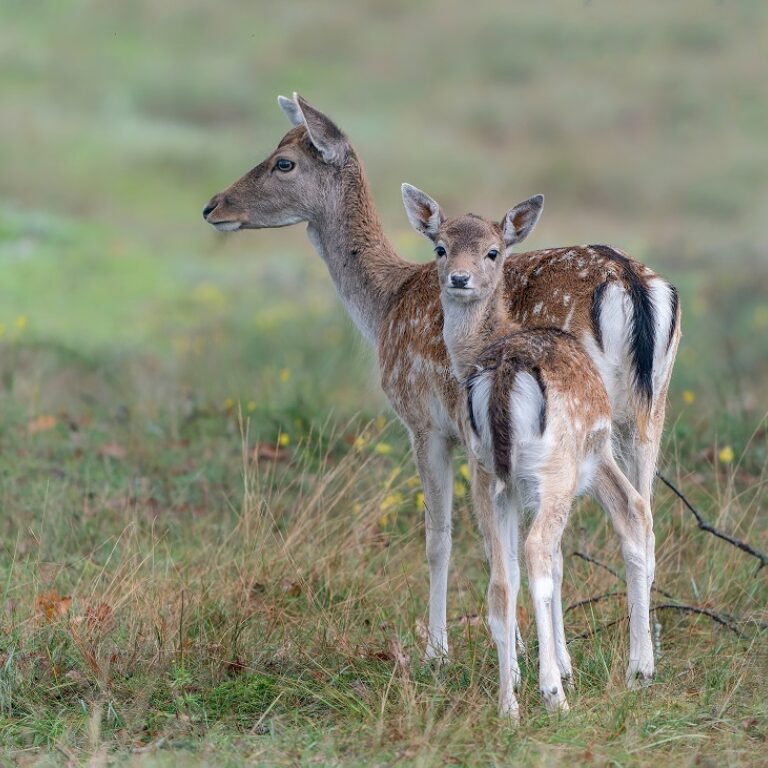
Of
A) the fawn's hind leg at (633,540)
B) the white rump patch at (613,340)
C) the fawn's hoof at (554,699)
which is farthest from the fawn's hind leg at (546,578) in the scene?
the white rump patch at (613,340)

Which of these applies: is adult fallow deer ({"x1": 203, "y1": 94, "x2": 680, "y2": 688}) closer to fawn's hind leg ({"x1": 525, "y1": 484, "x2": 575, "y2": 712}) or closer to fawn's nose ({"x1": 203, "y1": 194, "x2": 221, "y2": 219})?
fawn's nose ({"x1": 203, "y1": 194, "x2": 221, "y2": 219})

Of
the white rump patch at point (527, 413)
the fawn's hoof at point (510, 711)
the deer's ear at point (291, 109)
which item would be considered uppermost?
the deer's ear at point (291, 109)

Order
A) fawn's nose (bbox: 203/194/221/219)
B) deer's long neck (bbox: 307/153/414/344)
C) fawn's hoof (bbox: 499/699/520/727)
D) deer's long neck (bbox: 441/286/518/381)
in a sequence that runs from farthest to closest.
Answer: fawn's nose (bbox: 203/194/221/219) → deer's long neck (bbox: 307/153/414/344) → deer's long neck (bbox: 441/286/518/381) → fawn's hoof (bbox: 499/699/520/727)

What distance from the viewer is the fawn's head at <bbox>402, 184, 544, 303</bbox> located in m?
5.75

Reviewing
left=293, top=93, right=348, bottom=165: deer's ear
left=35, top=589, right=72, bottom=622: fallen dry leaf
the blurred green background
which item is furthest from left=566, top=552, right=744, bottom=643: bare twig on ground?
left=293, top=93, right=348, bottom=165: deer's ear

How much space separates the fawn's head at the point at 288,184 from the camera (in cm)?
747

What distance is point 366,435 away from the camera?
307 inches

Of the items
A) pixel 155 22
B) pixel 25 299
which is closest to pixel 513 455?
pixel 25 299

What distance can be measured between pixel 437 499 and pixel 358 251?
154cm

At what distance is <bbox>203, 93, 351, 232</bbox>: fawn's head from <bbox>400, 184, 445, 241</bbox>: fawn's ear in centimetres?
124

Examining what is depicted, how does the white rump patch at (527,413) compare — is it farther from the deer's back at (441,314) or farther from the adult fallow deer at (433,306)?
the deer's back at (441,314)

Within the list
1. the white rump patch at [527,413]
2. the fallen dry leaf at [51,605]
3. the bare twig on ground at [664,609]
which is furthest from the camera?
the bare twig on ground at [664,609]

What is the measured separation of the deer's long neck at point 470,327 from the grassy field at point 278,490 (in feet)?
2.99

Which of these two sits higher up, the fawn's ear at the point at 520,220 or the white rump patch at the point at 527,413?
the fawn's ear at the point at 520,220
